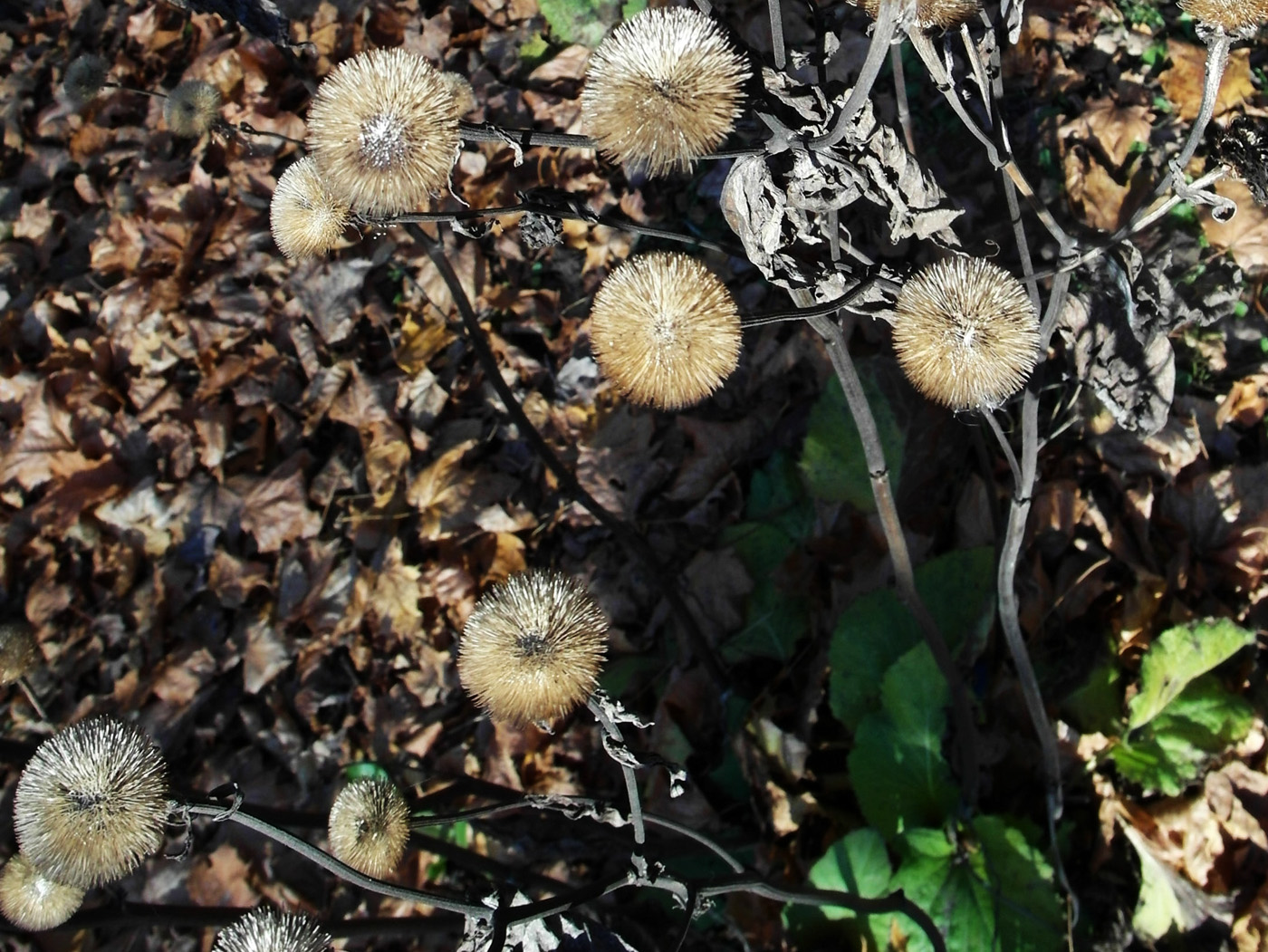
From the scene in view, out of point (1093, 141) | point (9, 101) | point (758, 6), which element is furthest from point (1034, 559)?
point (9, 101)

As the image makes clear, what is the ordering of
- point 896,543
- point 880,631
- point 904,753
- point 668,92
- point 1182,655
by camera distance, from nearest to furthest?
point 668,92
point 896,543
point 1182,655
point 904,753
point 880,631

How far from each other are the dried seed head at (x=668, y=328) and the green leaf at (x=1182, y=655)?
5.68 feet

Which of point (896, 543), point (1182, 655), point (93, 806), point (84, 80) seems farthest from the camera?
point (84, 80)

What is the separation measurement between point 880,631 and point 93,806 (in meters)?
2.20

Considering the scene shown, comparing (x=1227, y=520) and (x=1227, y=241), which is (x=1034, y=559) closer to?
(x=1227, y=520)

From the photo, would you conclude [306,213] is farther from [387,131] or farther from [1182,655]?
[1182,655]

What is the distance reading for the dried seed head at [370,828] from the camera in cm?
211

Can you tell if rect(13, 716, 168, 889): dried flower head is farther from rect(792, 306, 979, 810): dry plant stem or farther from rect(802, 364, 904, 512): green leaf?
rect(802, 364, 904, 512): green leaf

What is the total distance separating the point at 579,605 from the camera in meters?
1.97

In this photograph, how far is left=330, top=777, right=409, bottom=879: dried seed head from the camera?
211 centimetres

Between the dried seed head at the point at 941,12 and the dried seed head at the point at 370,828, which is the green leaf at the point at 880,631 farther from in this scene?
the dried seed head at the point at 941,12

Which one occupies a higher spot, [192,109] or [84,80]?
[84,80]

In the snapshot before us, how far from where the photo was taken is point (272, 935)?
1819 mm

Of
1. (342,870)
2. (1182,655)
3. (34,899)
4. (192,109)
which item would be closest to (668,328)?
(342,870)
